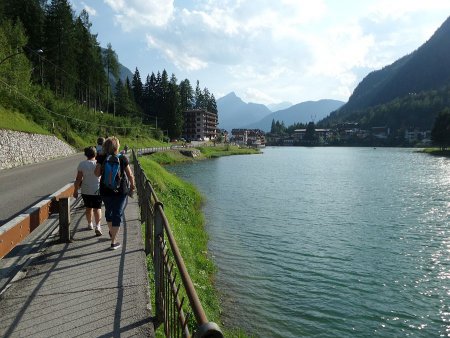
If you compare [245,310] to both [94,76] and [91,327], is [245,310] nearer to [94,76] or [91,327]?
[91,327]

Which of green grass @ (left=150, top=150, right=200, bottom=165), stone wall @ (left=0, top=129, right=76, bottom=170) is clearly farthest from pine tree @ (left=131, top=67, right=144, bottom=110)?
stone wall @ (left=0, top=129, right=76, bottom=170)

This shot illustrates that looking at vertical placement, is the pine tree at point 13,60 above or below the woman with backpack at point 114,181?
above

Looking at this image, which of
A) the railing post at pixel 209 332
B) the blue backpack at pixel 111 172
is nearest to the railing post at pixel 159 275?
the blue backpack at pixel 111 172

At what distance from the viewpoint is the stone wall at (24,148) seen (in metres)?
27.4

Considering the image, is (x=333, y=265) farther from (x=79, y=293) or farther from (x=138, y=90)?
(x=138, y=90)

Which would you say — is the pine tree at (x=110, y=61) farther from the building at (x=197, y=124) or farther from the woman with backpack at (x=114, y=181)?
the woman with backpack at (x=114, y=181)

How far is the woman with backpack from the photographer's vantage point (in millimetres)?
7676

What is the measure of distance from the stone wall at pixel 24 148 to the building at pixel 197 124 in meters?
110

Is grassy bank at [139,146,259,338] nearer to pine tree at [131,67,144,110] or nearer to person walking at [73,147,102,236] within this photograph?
person walking at [73,147,102,236]

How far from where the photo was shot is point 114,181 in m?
7.71

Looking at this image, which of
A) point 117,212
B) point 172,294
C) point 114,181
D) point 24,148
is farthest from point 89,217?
point 24,148

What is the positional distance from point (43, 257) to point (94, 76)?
83.3 m

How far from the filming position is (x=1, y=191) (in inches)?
645

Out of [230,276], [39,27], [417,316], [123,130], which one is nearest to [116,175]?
[230,276]
